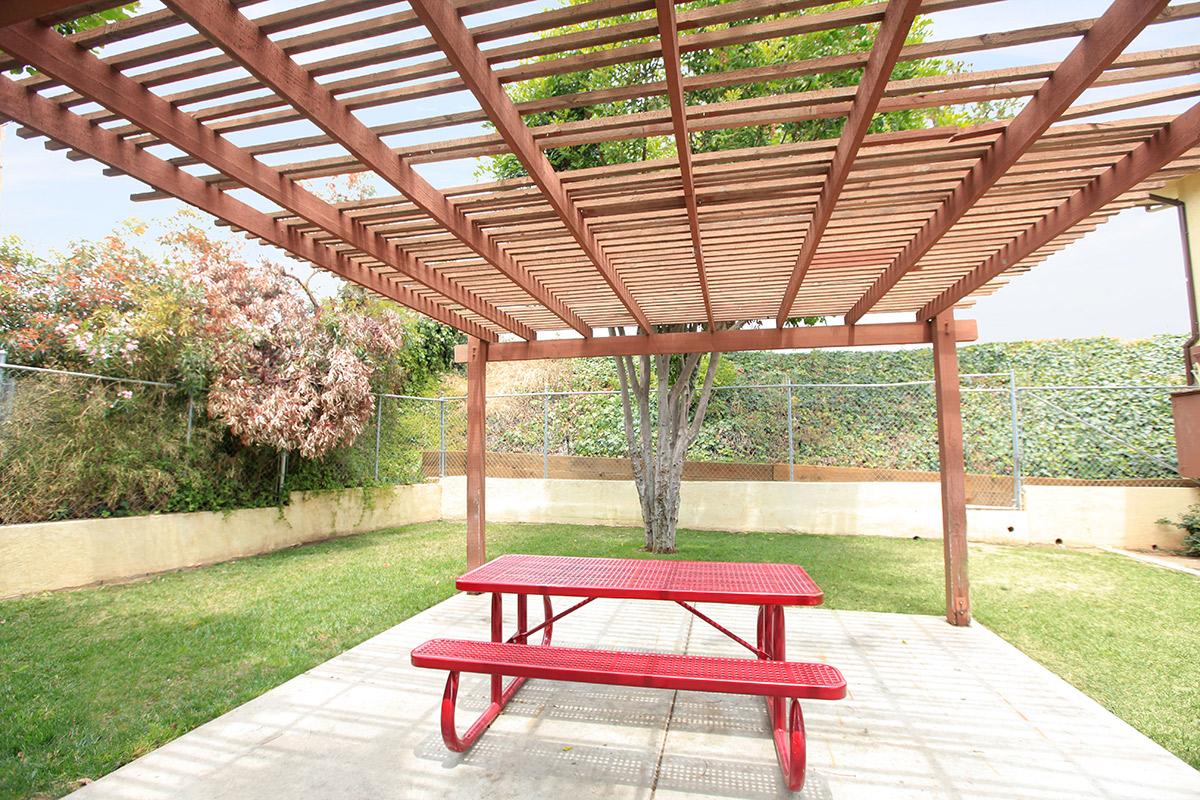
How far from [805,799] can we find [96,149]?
355 centimetres

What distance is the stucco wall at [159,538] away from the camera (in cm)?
536

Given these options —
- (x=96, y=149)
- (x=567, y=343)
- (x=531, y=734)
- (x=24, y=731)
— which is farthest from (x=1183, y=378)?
(x=24, y=731)

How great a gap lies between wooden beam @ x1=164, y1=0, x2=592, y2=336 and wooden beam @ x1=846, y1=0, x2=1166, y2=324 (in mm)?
2323

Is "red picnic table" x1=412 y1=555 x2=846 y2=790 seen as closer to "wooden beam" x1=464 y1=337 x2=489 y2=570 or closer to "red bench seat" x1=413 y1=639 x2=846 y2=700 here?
"red bench seat" x1=413 y1=639 x2=846 y2=700

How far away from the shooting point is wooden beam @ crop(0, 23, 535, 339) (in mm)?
1652

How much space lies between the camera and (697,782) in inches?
95.8

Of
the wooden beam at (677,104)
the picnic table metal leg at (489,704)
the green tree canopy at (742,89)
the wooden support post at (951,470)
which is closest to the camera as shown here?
the wooden beam at (677,104)

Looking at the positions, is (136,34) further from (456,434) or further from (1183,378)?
(1183,378)

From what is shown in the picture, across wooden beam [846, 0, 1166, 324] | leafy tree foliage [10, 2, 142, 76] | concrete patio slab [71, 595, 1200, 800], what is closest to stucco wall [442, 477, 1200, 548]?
concrete patio slab [71, 595, 1200, 800]

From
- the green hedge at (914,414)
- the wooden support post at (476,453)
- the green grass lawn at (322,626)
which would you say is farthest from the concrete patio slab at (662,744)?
the green hedge at (914,414)

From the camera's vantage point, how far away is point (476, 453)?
5.55 metres

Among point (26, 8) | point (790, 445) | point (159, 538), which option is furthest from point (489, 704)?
point (790, 445)

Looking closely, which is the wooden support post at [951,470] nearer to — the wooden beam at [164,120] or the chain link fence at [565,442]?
the wooden beam at [164,120]

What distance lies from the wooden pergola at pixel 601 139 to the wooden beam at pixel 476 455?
1300 mm
